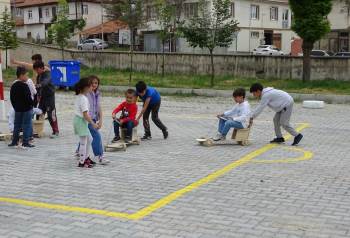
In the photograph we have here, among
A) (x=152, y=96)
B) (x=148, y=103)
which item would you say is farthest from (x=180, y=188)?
(x=152, y=96)

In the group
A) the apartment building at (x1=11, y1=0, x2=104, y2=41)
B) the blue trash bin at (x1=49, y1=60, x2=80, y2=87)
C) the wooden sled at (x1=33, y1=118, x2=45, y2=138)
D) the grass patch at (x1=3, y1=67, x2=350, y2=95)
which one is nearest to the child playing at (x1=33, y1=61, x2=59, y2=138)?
the wooden sled at (x1=33, y1=118, x2=45, y2=138)

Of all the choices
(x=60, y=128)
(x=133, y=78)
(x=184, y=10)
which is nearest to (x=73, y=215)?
(x=60, y=128)

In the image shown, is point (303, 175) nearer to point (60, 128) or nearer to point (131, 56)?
point (60, 128)

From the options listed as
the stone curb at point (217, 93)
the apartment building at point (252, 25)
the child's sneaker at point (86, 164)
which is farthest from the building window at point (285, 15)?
the child's sneaker at point (86, 164)

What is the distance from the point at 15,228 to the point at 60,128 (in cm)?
807

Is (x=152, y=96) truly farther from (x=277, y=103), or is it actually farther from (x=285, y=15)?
(x=285, y=15)

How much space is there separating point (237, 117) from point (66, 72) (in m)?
15.7

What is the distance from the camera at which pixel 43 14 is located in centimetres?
7406

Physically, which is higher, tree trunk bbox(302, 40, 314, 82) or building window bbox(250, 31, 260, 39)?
building window bbox(250, 31, 260, 39)

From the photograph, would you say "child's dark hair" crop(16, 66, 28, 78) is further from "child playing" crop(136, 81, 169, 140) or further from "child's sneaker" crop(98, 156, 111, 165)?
"child's sneaker" crop(98, 156, 111, 165)

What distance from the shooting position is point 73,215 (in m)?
6.34

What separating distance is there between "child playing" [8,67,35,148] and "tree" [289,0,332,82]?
16270 millimetres

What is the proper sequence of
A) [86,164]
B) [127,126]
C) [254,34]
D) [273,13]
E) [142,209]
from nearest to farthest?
1. [142,209]
2. [86,164]
3. [127,126]
4. [254,34]
5. [273,13]

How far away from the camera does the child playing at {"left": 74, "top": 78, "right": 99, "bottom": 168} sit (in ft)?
28.4
